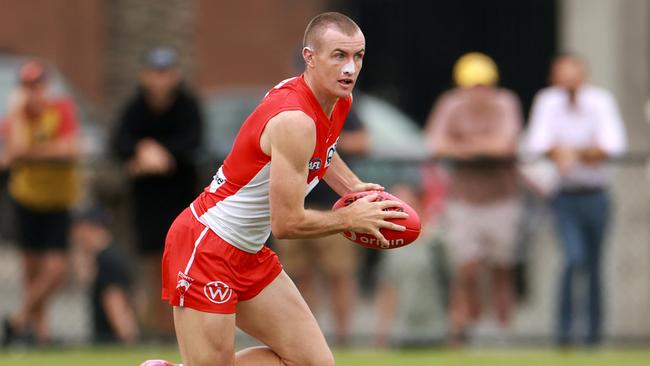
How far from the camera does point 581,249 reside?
1279cm

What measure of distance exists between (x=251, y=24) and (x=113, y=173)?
1075 cm

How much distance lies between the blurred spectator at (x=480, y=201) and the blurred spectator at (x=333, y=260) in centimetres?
74

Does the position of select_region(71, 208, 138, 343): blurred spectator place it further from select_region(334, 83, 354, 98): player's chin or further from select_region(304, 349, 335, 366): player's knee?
select_region(334, 83, 354, 98): player's chin

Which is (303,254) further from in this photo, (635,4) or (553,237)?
(635,4)

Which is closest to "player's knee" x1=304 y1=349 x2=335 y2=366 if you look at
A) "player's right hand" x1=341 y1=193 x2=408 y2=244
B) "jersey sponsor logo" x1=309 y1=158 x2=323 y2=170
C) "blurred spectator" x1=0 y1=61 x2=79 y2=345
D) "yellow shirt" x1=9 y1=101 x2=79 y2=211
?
"player's right hand" x1=341 y1=193 x2=408 y2=244

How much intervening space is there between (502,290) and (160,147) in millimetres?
2912

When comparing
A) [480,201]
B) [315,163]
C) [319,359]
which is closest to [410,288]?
[480,201]

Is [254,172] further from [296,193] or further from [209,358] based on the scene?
[209,358]

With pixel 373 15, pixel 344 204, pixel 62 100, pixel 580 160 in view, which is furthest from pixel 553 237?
pixel 373 15

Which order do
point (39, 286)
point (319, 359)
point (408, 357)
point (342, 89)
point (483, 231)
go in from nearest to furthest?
point (342, 89), point (319, 359), point (408, 357), point (483, 231), point (39, 286)

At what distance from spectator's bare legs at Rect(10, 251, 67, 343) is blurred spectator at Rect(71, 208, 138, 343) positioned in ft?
0.95

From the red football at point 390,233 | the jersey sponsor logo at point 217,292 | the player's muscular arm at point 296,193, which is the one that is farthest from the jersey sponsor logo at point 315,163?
the jersey sponsor logo at point 217,292

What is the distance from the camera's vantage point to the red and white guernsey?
300 inches

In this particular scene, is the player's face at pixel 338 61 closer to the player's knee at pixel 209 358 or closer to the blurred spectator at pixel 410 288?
the player's knee at pixel 209 358
